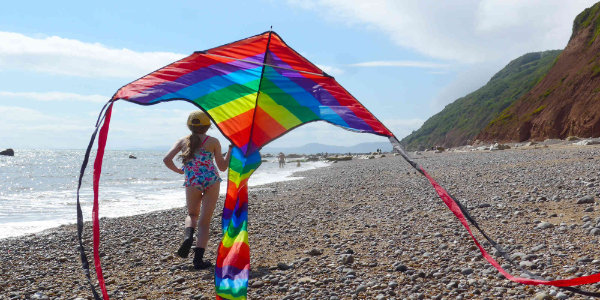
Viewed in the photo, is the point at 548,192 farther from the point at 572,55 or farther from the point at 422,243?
the point at 572,55

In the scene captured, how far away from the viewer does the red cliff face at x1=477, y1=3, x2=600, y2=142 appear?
149 feet

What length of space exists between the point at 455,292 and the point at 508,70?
19555 centimetres

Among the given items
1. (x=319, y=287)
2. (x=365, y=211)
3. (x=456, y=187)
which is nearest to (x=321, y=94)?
(x=319, y=287)

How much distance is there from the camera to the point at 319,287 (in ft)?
18.7

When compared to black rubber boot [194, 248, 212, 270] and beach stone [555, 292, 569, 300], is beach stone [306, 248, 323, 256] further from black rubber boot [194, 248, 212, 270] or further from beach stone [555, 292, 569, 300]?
beach stone [555, 292, 569, 300]

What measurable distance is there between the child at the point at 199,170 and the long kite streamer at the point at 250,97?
65.4 inches

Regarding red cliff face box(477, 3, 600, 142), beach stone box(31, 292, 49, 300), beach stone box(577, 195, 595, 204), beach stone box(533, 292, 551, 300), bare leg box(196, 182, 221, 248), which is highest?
red cliff face box(477, 3, 600, 142)

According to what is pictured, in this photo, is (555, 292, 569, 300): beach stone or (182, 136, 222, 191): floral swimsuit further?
(182, 136, 222, 191): floral swimsuit

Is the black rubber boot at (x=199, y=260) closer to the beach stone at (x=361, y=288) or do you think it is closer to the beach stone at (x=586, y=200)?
the beach stone at (x=361, y=288)

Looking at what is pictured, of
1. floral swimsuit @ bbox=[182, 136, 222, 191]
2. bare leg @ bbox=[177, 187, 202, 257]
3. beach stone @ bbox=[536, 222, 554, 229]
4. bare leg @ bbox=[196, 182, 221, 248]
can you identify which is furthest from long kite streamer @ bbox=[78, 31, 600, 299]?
beach stone @ bbox=[536, 222, 554, 229]

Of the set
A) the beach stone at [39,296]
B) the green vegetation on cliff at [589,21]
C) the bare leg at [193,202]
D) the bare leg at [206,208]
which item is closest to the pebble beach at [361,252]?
the beach stone at [39,296]

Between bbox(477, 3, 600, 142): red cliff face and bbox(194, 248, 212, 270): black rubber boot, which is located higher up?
bbox(477, 3, 600, 142): red cliff face

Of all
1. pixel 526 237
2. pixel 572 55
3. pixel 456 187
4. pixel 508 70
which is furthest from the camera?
pixel 508 70

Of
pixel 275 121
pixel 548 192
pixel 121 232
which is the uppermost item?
pixel 275 121
